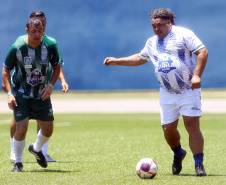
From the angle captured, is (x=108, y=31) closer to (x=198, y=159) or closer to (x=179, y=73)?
(x=179, y=73)

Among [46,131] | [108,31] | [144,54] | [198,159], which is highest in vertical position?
[108,31]

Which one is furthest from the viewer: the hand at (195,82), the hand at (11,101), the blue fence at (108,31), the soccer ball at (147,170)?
the blue fence at (108,31)

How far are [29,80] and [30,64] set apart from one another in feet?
0.81

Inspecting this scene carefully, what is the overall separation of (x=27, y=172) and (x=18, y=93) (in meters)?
1.17

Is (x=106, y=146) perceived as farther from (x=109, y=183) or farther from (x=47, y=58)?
(x=109, y=183)

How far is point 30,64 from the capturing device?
790 centimetres

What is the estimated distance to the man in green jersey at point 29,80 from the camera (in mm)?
7852

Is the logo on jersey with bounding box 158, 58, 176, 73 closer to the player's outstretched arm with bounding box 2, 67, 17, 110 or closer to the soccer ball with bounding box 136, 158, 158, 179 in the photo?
the soccer ball with bounding box 136, 158, 158, 179

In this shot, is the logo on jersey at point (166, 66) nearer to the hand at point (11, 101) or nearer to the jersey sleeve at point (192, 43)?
the jersey sleeve at point (192, 43)

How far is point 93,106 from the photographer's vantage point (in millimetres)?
31672

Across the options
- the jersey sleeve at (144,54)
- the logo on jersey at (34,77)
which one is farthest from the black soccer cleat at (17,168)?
the jersey sleeve at (144,54)

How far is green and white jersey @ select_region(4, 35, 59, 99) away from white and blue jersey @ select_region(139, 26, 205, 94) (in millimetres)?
1719

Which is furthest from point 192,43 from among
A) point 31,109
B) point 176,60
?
point 31,109

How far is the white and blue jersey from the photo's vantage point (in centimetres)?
723
